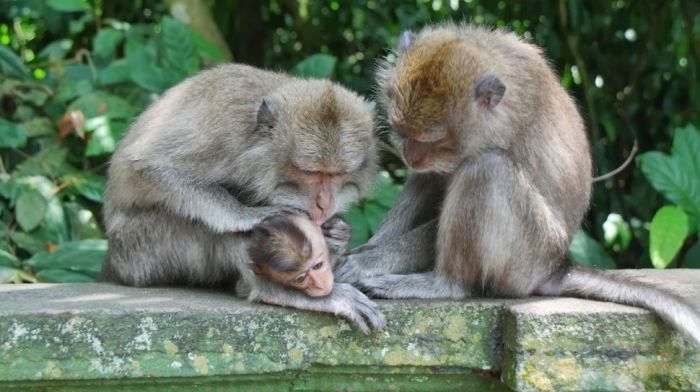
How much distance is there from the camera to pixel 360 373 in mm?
3555

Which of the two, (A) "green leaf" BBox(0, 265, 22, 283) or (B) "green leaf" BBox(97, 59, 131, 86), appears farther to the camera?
(B) "green leaf" BBox(97, 59, 131, 86)

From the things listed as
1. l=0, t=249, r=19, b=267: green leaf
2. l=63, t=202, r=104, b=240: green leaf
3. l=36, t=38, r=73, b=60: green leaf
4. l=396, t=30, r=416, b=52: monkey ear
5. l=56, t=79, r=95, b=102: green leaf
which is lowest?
l=0, t=249, r=19, b=267: green leaf

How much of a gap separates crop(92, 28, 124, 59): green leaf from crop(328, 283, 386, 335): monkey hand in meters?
3.33

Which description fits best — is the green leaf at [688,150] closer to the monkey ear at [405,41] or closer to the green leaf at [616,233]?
the green leaf at [616,233]

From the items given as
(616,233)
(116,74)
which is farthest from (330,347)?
(616,233)

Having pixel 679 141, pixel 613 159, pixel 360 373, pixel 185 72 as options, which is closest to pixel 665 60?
pixel 613 159

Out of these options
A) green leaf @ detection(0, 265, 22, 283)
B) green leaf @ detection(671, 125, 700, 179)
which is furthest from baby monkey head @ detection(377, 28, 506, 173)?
green leaf @ detection(0, 265, 22, 283)

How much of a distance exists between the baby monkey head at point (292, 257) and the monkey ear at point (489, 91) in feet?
2.92

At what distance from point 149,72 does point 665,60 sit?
3.79 metres

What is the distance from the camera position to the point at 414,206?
4551 millimetres

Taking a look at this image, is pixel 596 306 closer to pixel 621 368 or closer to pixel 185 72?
pixel 621 368

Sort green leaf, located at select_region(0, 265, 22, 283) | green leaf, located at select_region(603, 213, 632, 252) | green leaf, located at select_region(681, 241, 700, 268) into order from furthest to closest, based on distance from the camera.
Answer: green leaf, located at select_region(603, 213, 632, 252) → green leaf, located at select_region(681, 241, 700, 268) → green leaf, located at select_region(0, 265, 22, 283)

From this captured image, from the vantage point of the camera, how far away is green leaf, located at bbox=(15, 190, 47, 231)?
5355 mm

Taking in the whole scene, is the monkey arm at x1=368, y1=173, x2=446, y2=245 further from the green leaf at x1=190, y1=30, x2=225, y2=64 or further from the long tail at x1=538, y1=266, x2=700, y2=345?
the green leaf at x1=190, y1=30, x2=225, y2=64
